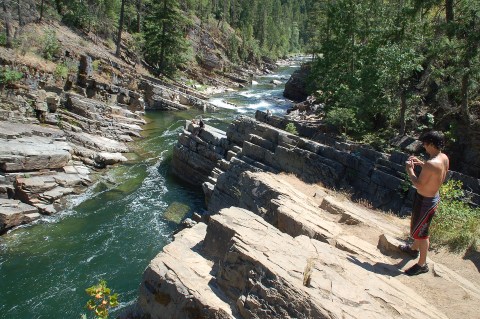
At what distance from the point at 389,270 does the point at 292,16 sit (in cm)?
13301

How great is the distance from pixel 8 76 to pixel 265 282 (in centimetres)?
2400

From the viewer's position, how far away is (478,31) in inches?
543

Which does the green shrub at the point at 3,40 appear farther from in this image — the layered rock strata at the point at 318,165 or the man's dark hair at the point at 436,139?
the man's dark hair at the point at 436,139

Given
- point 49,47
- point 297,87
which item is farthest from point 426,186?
point 297,87

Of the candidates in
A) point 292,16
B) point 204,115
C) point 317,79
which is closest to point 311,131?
point 317,79

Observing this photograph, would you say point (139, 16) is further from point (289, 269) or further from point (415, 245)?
point (289, 269)

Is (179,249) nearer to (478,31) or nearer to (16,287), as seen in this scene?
(16,287)

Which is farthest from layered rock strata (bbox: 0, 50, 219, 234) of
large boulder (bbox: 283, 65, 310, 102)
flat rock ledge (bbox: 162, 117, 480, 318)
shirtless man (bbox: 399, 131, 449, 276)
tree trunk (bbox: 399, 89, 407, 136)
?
tree trunk (bbox: 399, 89, 407, 136)

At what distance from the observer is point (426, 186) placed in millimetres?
6512

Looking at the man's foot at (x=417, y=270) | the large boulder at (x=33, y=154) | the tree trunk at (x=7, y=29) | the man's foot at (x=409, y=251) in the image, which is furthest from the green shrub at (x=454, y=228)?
the tree trunk at (x=7, y=29)

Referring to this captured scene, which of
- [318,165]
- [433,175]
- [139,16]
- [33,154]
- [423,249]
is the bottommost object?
[33,154]

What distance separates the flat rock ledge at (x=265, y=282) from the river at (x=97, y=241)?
4817 mm

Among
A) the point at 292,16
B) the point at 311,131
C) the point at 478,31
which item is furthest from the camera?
the point at 292,16

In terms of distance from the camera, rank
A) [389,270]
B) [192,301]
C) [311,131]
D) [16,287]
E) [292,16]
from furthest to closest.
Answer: [292,16] < [311,131] < [16,287] < [389,270] < [192,301]
